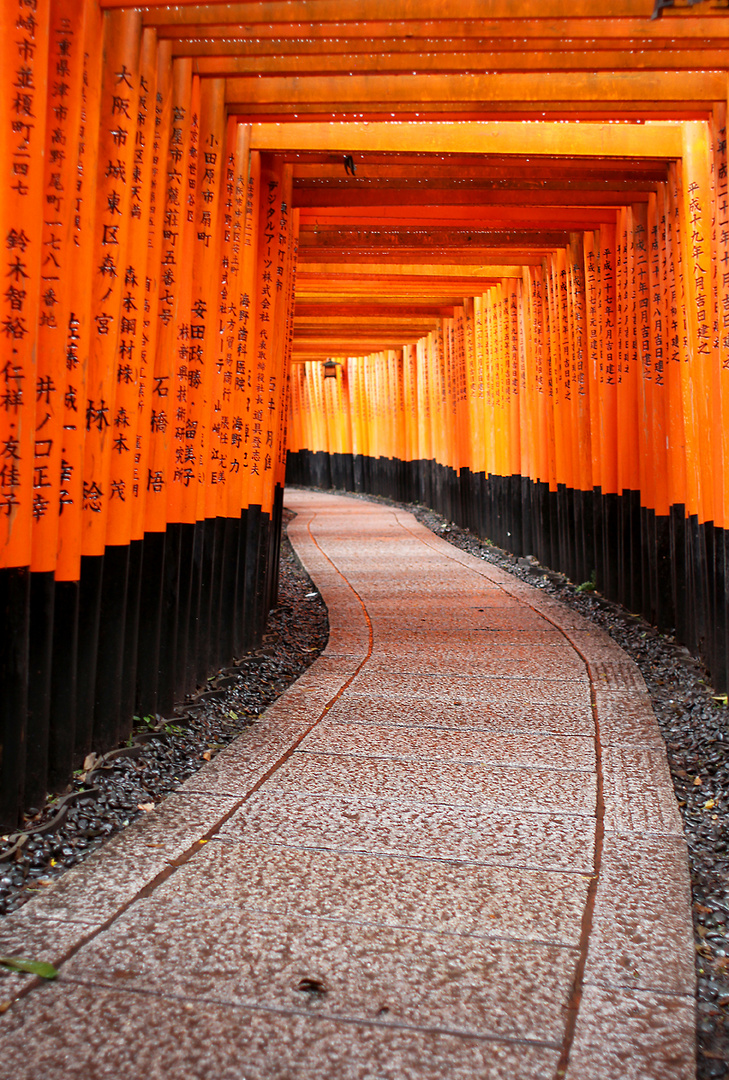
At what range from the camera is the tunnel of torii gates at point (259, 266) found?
340cm

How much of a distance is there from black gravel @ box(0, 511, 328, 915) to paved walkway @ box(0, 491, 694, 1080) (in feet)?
0.43

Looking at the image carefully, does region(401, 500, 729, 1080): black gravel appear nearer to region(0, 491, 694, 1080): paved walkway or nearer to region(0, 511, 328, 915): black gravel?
region(0, 491, 694, 1080): paved walkway

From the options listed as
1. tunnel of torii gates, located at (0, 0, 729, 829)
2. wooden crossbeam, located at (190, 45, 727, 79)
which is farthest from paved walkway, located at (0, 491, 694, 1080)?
wooden crossbeam, located at (190, 45, 727, 79)

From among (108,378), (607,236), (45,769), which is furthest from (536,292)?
(45,769)

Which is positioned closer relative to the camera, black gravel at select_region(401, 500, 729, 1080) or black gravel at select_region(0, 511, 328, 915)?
black gravel at select_region(401, 500, 729, 1080)

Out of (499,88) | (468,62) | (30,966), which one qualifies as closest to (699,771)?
(30,966)

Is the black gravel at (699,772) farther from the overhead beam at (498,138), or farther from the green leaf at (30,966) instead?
the overhead beam at (498,138)

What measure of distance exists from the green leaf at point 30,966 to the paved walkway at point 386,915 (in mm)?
34

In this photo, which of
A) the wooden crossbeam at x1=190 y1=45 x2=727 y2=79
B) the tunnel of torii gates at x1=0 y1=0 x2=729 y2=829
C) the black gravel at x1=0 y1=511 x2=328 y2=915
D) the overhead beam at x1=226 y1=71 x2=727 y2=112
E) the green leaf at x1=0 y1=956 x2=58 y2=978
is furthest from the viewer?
the overhead beam at x1=226 y1=71 x2=727 y2=112

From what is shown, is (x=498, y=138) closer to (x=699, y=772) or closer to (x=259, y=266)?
(x=259, y=266)

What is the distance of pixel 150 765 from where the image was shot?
4090 millimetres

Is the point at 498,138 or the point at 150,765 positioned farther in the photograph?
the point at 498,138

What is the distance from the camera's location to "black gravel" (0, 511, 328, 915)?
10.2ft

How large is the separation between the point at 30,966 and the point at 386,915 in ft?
3.16
